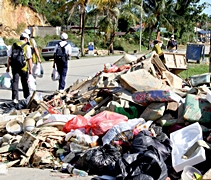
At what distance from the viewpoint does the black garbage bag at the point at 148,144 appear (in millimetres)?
4922

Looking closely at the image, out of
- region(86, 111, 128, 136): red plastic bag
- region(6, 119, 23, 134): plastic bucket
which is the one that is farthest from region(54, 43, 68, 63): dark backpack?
region(86, 111, 128, 136): red plastic bag

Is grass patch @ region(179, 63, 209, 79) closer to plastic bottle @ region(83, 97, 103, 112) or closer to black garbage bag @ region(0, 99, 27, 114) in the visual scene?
plastic bottle @ region(83, 97, 103, 112)

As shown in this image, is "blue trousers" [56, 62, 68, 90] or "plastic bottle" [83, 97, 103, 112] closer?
"plastic bottle" [83, 97, 103, 112]

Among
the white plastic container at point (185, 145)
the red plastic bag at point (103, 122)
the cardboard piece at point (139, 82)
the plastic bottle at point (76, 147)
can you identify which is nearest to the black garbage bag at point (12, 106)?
the cardboard piece at point (139, 82)

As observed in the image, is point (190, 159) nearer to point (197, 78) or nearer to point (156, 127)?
point (156, 127)

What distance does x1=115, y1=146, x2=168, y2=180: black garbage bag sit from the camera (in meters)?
4.40

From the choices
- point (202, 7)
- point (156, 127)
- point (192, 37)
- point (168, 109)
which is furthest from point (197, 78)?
point (192, 37)

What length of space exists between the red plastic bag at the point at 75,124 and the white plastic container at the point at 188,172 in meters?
2.01

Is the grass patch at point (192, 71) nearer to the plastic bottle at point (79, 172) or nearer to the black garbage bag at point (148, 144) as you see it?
the black garbage bag at point (148, 144)

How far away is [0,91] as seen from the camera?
1151 cm

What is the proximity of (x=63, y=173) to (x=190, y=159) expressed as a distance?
5.76 feet

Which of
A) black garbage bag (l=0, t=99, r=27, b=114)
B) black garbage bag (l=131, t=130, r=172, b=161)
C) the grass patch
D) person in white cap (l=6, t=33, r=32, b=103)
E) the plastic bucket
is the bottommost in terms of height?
the grass patch

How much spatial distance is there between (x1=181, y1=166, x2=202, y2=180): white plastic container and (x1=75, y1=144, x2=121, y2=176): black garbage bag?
3.01 feet

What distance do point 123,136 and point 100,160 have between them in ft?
2.31
